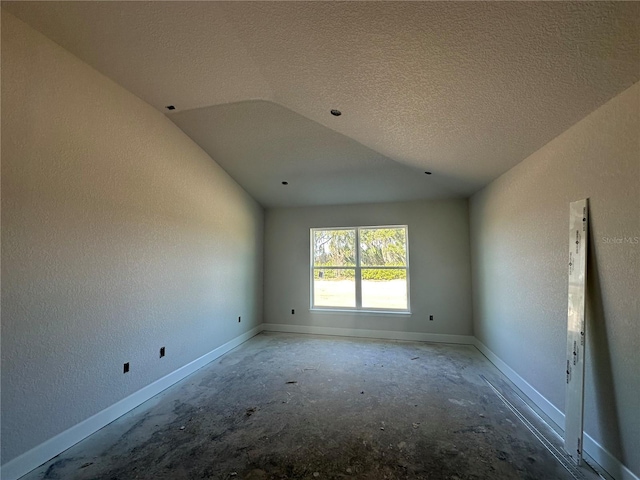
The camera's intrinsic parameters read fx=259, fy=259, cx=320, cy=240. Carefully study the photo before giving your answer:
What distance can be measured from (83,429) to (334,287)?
3.78 metres

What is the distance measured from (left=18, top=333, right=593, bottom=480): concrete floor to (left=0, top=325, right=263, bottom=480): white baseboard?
0.18ft

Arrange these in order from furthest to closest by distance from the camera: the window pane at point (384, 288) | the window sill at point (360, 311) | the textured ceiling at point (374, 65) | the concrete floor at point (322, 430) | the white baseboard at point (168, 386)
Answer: the window pane at point (384, 288), the window sill at point (360, 311), the concrete floor at point (322, 430), the white baseboard at point (168, 386), the textured ceiling at point (374, 65)

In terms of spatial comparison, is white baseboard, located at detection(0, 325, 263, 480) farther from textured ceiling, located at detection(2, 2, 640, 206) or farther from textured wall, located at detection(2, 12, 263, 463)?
textured ceiling, located at detection(2, 2, 640, 206)

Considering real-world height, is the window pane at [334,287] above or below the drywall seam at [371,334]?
above

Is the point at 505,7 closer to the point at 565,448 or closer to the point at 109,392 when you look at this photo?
the point at 565,448

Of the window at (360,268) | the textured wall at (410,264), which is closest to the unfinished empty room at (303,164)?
the textured wall at (410,264)

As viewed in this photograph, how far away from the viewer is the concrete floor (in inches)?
68.5

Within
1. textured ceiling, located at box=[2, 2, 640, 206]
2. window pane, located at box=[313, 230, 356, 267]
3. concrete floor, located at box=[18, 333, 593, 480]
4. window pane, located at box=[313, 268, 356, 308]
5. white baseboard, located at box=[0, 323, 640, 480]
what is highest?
textured ceiling, located at box=[2, 2, 640, 206]

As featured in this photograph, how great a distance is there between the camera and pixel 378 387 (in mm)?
2889

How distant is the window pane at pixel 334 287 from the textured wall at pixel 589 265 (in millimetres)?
2398

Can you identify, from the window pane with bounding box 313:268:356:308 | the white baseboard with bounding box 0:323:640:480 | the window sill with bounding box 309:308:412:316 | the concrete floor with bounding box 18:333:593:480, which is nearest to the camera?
the white baseboard with bounding box 0:323:640:480

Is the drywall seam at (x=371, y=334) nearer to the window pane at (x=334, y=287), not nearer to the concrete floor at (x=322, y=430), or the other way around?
the window pane at (x=334, y=287)

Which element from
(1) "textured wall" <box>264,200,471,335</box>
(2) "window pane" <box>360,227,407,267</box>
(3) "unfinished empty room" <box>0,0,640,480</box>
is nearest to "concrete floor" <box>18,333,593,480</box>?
(3) "unfinished empty room" <box>0,0,640,480</box>

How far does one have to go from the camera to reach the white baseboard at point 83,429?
1.66 meters
